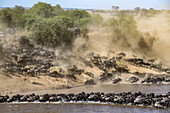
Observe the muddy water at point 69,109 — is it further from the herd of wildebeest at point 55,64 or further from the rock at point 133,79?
the rock at point 133,79

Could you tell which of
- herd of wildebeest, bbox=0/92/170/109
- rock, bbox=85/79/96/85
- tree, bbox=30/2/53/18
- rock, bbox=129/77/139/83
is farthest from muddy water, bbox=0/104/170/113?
tree, bbox=30/2/53/18

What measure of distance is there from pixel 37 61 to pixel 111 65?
11.9m

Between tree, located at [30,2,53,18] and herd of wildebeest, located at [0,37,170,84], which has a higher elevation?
tree, located at [30,2,53,18]

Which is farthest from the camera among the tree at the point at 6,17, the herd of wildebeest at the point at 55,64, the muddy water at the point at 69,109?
the tree at the point at 6,17

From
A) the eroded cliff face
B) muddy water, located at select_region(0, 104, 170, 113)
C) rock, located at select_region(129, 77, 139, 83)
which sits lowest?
muddy water, located at select_region(0, 104, 170, 113)

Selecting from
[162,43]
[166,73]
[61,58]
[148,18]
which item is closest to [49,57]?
[61,58]

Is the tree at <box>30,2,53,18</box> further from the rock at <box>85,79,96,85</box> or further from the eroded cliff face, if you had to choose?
the rock at <box>85,79,96,85</box>

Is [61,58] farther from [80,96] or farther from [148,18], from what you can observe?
[148,18]

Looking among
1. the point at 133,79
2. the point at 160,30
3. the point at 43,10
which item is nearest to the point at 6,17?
the point at 43,10

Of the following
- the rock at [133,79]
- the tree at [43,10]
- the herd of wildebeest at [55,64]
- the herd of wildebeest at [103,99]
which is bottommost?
the herd of wildebeest at [103,99]

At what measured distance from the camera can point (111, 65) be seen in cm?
4928

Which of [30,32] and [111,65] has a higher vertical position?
[30,32]

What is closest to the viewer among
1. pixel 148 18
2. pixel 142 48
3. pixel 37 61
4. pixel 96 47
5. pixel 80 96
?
pixel 80 96

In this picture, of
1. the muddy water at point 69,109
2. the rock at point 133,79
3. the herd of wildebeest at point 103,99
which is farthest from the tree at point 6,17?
the muddy water at point 69,109
